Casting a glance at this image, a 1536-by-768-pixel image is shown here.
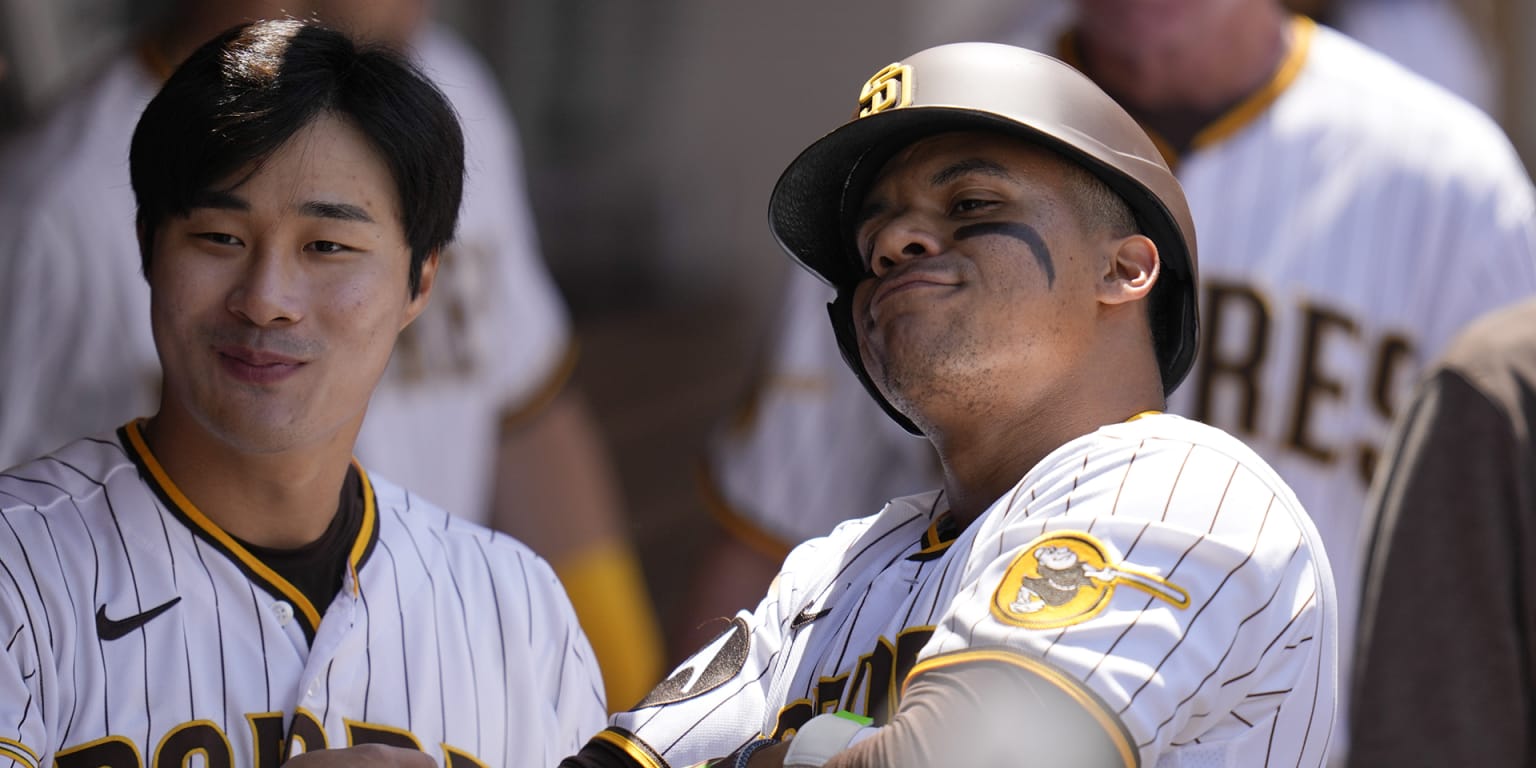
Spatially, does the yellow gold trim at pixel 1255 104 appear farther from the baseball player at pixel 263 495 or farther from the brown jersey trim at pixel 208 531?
the brown jersey trim at pixel 208 531

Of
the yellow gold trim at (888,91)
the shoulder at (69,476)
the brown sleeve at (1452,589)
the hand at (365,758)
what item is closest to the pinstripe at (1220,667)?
the yellow gold trim at (888,91)

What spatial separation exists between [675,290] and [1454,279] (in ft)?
15.3

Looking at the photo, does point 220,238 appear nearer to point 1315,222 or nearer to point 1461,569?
point 1461,569

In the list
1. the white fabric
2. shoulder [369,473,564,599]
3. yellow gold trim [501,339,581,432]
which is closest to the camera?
shoulder [369,473,564,599]

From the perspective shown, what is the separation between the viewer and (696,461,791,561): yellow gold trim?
155 inches

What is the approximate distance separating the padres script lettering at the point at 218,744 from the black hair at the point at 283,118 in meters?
0.54

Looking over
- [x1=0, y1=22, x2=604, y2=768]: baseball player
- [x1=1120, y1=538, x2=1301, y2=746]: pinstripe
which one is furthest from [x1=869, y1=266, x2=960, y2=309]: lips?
[x1=0, y1=22, x2=604, y2=768]: baseball player

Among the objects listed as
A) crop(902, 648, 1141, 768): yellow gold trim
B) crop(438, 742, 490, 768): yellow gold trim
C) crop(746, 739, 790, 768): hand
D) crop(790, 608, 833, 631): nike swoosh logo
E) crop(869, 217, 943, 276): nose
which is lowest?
crop(438, 742, 490, 768): yellow gold trim

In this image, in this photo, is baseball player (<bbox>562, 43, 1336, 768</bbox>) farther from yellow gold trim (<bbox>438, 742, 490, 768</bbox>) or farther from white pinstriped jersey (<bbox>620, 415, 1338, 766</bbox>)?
yellow gold trim (<bbox>438, 742, 490, 768</bbox>)

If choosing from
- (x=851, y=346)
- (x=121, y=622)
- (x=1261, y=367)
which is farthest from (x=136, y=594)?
(x=1261, y=367)

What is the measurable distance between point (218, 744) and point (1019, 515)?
36.4 inches

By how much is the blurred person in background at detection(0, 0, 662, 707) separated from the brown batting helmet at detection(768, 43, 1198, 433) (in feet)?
2.99

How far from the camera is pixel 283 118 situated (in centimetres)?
213

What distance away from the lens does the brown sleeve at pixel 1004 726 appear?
1.57m
